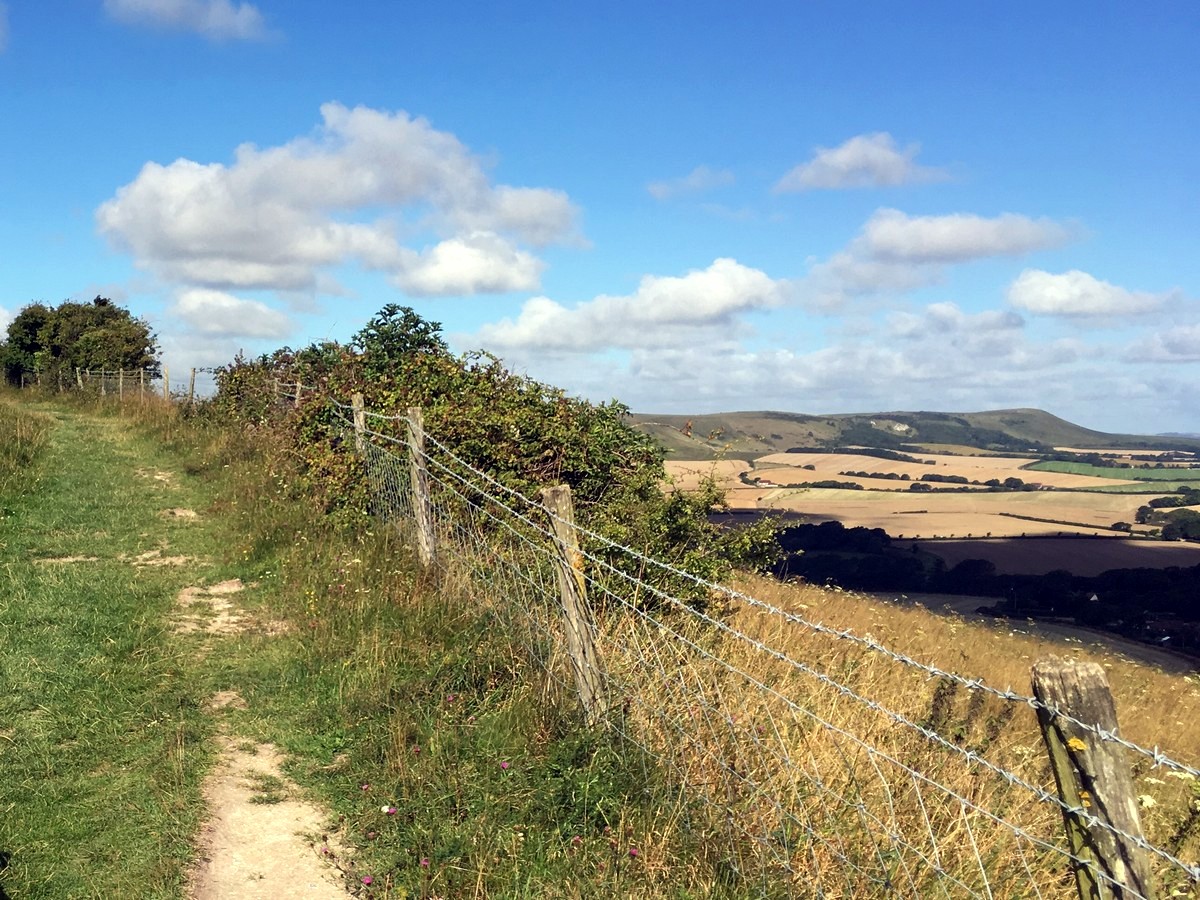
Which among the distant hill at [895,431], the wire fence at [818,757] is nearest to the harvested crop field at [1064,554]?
the distant hill at [895,431]

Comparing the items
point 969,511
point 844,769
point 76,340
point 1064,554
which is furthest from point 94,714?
point 969,511

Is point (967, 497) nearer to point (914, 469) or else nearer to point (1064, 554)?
point (914, 469)

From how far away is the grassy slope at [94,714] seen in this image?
13.4ft

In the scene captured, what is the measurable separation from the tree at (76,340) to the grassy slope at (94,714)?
2548cm

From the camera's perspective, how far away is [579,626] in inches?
198

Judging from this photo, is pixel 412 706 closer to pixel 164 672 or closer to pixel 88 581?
pixel 164 672

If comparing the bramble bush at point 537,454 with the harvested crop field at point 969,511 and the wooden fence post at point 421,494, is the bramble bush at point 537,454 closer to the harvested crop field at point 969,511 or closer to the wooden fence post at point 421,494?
the wooden fence post at point 421,494

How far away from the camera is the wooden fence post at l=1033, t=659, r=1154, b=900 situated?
238cm

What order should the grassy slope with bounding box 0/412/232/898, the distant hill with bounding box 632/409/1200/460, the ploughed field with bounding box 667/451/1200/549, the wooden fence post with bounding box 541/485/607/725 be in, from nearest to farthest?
1. the grassy slope with bounding box 0/412/232/898
2. the wooden fence post with bounding box 541/485/607/725
3. the ploughed field with bounding box 667/451/1200/549
4. the distant hill with bounding box 632/409/1200/460

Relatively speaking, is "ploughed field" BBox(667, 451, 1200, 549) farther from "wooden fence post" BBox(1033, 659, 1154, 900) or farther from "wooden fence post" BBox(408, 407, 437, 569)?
"wooden fence post" BBox(1033, 659, 1154, 900)

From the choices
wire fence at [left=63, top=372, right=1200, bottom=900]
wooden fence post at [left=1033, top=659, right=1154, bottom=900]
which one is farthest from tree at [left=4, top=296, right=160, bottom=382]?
wooden fence post at [left=1033, top=659, right=1154, bottom=900]

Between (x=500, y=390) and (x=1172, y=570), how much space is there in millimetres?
45934

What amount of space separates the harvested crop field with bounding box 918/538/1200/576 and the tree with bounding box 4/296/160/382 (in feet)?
132

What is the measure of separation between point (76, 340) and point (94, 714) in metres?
37.0
